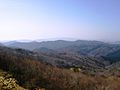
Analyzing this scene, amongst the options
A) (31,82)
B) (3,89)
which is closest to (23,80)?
(31,82)

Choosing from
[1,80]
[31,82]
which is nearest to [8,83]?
[1,80]

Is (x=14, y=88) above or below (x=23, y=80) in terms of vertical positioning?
above

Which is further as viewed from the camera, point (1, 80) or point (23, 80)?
point (23, 80)

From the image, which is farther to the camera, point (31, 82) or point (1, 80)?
point (31, 82)

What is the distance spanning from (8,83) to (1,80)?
2.04 feet

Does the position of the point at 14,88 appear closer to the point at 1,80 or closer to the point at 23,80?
the point at 1,80

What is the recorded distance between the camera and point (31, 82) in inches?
7746

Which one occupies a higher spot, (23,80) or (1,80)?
(1,80)

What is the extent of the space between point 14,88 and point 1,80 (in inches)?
57.6

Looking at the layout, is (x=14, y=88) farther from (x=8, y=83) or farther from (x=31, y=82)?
(x=31, y=82)

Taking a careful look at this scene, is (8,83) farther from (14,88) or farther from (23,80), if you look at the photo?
(23,80)

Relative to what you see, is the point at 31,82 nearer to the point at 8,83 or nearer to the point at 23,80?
the point at 23,80

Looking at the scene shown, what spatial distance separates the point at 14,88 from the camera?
20.1 meters

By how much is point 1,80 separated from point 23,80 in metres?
184
